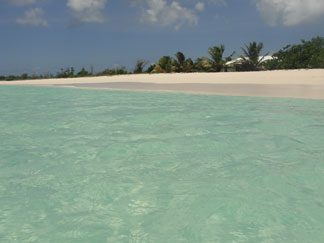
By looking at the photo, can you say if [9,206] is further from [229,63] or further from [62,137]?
[229,63]

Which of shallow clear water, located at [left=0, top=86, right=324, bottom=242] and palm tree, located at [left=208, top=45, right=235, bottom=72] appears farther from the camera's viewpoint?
palm tree, located at [left=208, top=45, right=235, bottom=72]

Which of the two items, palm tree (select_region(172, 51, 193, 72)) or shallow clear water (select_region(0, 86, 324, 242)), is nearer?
shallow clear water (select_region(0, 86, 324, 242))

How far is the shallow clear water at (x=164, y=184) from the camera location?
2012 mm

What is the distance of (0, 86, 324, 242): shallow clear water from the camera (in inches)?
79.2

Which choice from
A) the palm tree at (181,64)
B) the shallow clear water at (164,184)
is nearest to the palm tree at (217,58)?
the palm tree at (181,64)

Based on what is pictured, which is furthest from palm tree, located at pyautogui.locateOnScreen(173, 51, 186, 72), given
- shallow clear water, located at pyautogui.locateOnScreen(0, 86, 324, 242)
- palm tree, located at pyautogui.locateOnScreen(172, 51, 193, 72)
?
shallow clear water, located at pyautogui.locateOnScreen(0, 86, 324, 242)

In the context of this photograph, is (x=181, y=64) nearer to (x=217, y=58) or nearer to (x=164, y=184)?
(x=217, y=58)

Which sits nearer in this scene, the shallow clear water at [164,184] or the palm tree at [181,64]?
the shallow clear water at [164,184]

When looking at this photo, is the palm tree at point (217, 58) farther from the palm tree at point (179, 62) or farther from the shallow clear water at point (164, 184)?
the shallow clear water at point (164, 184)

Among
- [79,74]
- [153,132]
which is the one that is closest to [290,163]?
[153,132]

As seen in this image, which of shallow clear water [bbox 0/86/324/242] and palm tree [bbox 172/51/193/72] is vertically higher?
palm tree [bbox 172/51/193/72]

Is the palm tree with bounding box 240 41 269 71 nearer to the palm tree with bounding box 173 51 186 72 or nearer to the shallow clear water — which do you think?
the palm tree with bounding box 173 51 186 72

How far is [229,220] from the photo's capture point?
2.14 m

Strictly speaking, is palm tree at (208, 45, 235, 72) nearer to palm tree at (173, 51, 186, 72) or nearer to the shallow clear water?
palm tree at (173, 51, 186, 72)
